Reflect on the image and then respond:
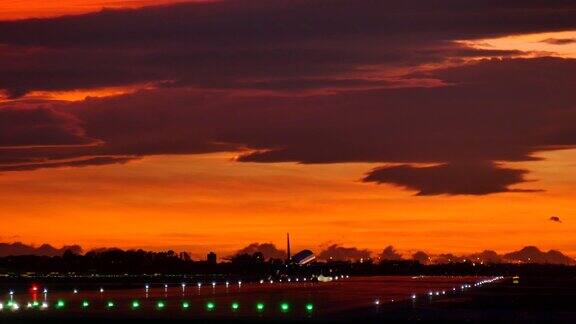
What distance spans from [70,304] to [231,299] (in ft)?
52.0

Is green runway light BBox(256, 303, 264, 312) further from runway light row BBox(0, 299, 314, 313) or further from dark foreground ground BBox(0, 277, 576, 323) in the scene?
dark foreground ground BBox(0, 277, 576, 323)

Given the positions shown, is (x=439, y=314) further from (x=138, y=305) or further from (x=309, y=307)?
(x=138, y=305)

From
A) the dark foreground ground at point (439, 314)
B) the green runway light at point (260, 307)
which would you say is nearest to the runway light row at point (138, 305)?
the green runway light at point (260, 307)

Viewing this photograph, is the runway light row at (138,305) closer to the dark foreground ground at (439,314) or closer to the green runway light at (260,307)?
the green runway light at (260,307)

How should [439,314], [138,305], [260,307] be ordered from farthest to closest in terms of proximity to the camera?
[138,305] → [260,307] → [439,314]

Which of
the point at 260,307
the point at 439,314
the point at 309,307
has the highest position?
the point at 260,307

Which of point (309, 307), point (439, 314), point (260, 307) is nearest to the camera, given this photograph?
point (439, 314)

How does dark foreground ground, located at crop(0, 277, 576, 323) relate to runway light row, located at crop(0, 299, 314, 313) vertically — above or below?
below

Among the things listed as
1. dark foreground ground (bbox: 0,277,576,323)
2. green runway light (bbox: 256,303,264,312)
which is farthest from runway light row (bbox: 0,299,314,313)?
dark foreground ground (bbox: 0,277,576,323)

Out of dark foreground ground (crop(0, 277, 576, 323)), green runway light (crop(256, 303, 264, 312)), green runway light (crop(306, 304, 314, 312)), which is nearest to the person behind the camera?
dark foreground ground (crop(0, 277, 576, 323))

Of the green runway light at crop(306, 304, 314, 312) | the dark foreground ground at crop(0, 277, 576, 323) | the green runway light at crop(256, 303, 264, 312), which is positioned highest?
the green runway light at crop(256, 303, 264, 312)

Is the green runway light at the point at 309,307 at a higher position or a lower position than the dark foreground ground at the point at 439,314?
higher

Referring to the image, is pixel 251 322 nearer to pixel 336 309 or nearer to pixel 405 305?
pixel 336 309

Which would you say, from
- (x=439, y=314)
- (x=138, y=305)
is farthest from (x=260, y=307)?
(x=439, y=314)
